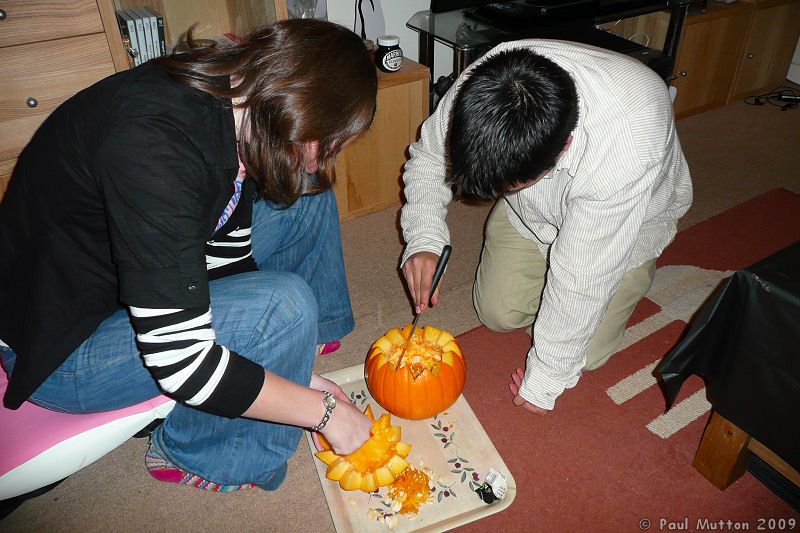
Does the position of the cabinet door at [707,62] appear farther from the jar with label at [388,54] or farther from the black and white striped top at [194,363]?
the black and white striped top at [194,363]

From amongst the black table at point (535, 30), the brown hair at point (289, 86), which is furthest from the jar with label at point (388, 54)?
the brown hair at point (289, 86)

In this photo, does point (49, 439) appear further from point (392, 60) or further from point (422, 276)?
point (392, 60)

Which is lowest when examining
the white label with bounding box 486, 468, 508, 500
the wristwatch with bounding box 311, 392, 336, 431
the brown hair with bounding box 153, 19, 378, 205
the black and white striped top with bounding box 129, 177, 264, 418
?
the white label with bounding box 486, 468, 508, 500

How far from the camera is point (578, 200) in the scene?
3.51 ft

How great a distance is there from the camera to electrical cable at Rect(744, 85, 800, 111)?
2846 millimetres

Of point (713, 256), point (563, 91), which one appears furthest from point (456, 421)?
point (713, 256)

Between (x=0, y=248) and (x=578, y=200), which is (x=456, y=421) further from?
(x=0, y=248)

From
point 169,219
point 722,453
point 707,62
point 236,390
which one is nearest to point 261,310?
point 236,390

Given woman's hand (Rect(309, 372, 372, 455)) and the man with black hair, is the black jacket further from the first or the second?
the man with black hair

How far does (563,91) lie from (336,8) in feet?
4.65

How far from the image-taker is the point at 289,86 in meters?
0.79

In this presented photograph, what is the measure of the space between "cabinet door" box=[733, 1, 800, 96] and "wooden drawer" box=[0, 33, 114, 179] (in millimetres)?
2862

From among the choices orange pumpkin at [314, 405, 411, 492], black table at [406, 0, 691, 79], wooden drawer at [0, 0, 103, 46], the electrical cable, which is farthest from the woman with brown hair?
the electrical cable

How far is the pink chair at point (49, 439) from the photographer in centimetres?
84
